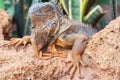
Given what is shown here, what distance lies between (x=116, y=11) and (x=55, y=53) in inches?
78.7

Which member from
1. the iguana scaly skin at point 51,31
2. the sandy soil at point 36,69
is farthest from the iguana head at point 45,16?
the sandy soil at point 36,69

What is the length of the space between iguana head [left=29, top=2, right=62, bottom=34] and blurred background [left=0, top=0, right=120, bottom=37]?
1.28m

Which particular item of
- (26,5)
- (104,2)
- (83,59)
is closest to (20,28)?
(26,5)

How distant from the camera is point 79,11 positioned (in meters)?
4.88

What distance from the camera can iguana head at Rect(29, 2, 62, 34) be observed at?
3.22 meters

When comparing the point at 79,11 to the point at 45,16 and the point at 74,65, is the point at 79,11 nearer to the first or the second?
the point at 45,16

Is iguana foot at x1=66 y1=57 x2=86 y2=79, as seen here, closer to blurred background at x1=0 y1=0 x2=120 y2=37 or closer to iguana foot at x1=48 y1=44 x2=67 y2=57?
iguana foot at x1=48 y1=44 x2=67 y2=57

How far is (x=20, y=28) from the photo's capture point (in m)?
5.45

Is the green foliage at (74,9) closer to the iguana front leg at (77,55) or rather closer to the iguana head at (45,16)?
the iguana head at (45,16)

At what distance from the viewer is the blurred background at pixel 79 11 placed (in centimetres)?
485

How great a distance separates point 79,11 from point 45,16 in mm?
1644

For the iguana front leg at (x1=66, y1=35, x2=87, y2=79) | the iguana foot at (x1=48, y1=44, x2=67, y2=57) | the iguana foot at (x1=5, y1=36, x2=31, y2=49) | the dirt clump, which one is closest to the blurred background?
the iguana foot at (x1=5, y1=36, x2=31, y2=49)

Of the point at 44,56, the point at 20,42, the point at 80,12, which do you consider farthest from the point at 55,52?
the point at 80,12

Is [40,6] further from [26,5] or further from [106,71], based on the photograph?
[26,5]
